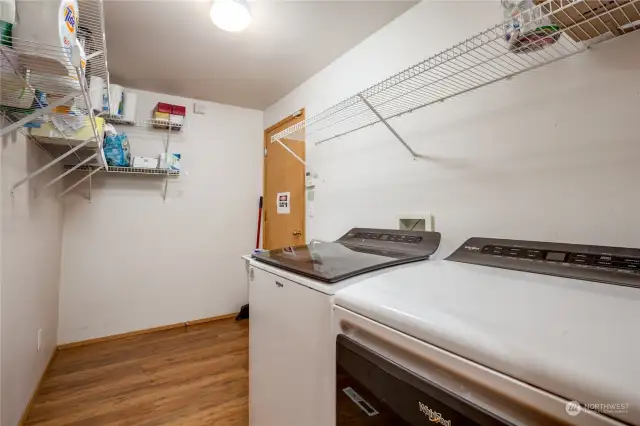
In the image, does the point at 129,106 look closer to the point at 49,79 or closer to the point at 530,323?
the point at 49,79

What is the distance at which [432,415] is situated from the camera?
22.6 inches

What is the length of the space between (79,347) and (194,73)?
2641 mm

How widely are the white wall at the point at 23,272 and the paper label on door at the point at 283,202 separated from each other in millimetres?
1822

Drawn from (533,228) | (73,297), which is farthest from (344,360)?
(73,297)

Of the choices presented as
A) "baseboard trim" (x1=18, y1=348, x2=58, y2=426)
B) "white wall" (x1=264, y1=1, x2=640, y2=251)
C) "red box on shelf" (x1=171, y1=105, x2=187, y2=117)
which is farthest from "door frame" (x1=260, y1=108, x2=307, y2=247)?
"baseboard trim" (x1=18, y1=348, x2=58, y2=426)

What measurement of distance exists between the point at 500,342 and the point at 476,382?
0.09 m

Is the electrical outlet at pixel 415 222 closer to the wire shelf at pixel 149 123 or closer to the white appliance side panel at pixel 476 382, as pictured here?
the white appliance side panel at pixel 476 382

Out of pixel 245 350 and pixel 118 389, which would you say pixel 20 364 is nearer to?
pixel 118 389

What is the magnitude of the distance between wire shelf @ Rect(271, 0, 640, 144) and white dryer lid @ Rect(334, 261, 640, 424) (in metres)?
0.70

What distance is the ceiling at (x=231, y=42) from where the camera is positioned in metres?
1.72

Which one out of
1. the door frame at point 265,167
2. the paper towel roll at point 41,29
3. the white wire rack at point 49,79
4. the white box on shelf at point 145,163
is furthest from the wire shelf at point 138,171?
the paper towel roll at point 41,29

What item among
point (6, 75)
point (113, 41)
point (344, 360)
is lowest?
point (344, 360)

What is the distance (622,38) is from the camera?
95 centimetres

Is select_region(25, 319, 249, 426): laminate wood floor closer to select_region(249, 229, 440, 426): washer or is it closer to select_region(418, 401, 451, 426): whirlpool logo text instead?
select_region(249, 229, 440, 426): washer
